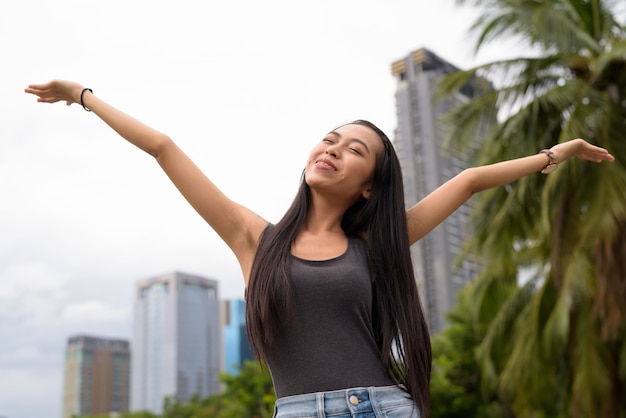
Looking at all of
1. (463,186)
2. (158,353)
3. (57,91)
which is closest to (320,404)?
(463,186)

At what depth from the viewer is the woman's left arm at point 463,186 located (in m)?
2.28

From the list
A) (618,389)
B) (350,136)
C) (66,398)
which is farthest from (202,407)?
(66,398)

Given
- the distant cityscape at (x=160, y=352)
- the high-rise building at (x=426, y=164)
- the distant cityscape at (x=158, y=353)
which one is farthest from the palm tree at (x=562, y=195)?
the distant cityscape at (x=158, y=353)

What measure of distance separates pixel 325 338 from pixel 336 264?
195 mm

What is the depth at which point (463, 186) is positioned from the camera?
91.4 inches

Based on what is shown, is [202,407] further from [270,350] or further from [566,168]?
[270,350]

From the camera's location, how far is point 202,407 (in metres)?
40.5

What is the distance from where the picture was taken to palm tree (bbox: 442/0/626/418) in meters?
9.13

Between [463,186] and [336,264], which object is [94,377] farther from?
[336,264]

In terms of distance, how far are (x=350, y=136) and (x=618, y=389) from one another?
9.26m

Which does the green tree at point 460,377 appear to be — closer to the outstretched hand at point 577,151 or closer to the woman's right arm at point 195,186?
the outstretched hand at point 577,151

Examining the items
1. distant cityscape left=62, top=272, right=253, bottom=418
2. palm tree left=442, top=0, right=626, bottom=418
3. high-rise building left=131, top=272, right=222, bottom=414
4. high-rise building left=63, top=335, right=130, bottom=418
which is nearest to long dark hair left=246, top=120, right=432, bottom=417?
palm tree left=442, top=0, right=626, bottom=418

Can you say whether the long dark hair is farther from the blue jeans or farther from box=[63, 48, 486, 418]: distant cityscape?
box=[63, 48, 486, 418]: distant cityscape

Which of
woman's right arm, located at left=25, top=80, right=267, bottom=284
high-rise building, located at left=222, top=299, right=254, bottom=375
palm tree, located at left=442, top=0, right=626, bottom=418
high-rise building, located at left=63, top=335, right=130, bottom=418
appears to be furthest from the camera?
high-rise building, located at left=63, top=335, right=130, bottom=418
